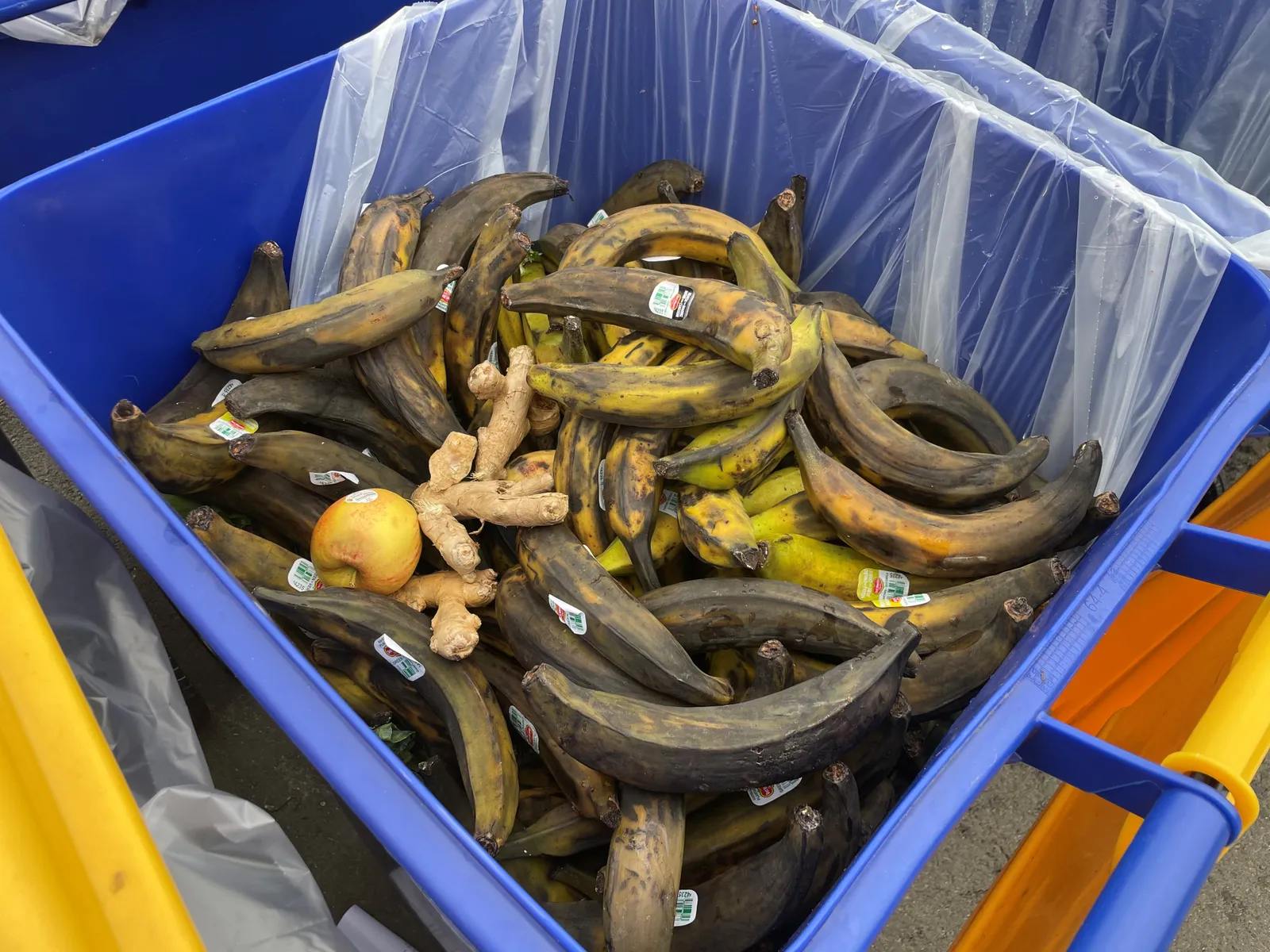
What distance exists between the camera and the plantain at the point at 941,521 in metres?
1.10

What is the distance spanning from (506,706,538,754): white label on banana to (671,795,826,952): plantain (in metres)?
0.28

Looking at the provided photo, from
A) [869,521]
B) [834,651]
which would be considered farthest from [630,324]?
[834,651]

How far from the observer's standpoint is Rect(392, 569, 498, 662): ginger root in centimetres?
105

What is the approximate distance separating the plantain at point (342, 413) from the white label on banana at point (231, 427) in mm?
22

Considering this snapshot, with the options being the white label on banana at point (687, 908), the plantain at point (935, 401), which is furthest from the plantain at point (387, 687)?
the plantain at point (935, 401)

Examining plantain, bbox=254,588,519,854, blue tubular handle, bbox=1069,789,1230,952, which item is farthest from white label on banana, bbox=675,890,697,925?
blue tubular handle, bbox=1069,789,1230,952

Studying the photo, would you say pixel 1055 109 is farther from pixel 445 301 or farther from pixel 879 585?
pixel 445 301

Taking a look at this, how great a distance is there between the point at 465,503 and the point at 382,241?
0.54 meters

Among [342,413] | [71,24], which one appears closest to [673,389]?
[342,413]

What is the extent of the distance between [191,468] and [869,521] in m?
0.97

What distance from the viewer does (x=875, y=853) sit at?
2.47 ft

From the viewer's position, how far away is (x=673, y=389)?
1.12 meters

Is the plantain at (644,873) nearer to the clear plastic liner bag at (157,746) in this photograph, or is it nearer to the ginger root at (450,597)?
the ginger root at (450,597)

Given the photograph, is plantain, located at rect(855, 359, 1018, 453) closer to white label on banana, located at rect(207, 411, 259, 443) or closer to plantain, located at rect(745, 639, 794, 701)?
plantain, located at rect(745, 639, 794, 701)
